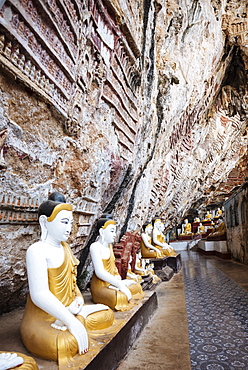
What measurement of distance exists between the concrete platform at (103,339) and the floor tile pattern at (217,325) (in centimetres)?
58

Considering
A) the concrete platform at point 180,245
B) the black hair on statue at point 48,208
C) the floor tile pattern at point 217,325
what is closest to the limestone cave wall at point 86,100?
the black hair on statue at point 48,208

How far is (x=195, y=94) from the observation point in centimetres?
763

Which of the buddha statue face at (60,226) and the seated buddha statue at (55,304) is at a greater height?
the buddha statue face at (60,226)

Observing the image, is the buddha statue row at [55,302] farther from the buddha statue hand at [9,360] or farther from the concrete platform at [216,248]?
the concrete platform at [216,248]

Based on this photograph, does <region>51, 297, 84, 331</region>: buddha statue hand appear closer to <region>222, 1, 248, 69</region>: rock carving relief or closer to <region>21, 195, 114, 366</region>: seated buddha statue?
<region>21, 195, 114, 366</region>: seated buddha statue

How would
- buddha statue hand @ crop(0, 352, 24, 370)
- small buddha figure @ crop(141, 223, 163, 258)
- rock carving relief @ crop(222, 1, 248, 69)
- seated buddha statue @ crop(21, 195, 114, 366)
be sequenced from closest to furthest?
1. buddha statue hand @ crop(0, 352, 24, 370)
2. seated buddha statue @ crop(21, 195, 114, 366)
3. small buddha figure @ crop(141, 223, 163, 258)
4. rock carving relief @ crop(222, 1, 248, 69)

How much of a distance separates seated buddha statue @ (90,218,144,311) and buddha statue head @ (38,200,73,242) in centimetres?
92

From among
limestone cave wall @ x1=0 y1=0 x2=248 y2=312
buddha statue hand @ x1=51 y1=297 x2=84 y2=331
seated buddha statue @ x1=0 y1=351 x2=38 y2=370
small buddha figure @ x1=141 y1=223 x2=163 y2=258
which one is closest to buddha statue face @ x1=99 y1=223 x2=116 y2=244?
limestone cave wall @ x1=0 y1=0 x2=248 y2=312

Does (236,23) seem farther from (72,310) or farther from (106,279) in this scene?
(72,310)

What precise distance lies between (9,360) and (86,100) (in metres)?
2.46

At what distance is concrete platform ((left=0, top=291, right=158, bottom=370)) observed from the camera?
162cm

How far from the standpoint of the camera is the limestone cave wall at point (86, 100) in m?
2.07

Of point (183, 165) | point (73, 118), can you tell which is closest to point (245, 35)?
point (183, 165)

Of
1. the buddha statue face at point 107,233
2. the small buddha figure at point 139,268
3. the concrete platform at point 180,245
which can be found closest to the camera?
the buddha statue face at point 107,233
